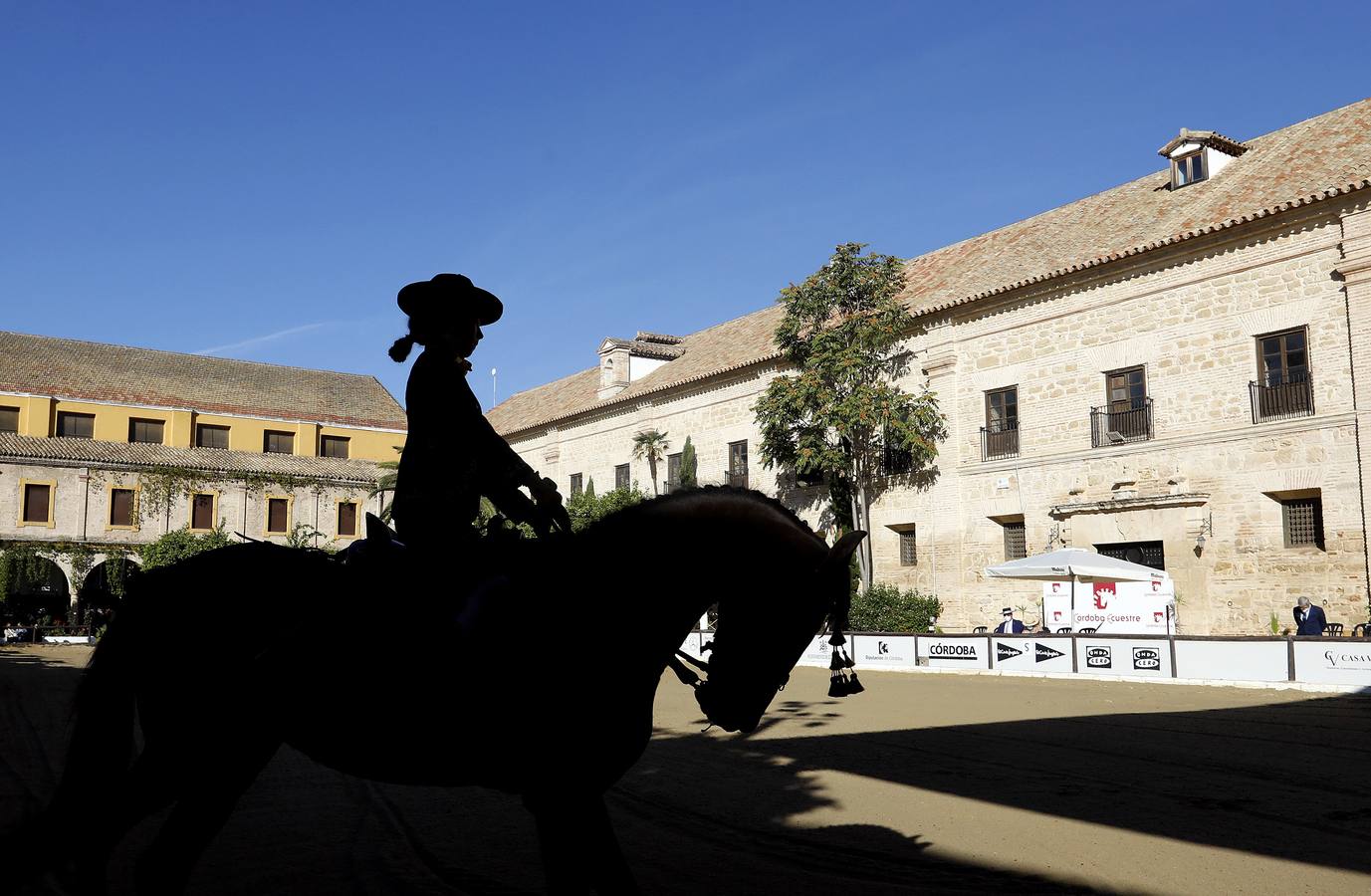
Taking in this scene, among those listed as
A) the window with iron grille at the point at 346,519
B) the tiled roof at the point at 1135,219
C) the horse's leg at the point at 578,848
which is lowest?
the horse's leg at the point at 578,848

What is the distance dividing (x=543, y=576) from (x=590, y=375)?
4482 centimetres

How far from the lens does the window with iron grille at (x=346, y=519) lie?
177 ft

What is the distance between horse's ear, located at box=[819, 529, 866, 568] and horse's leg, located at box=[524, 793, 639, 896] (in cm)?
111

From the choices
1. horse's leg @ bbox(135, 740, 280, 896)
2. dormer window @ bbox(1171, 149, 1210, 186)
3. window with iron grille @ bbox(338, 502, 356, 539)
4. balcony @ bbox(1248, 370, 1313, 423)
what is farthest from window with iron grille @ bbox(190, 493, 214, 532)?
horse's leg @ bbox(135, 740, 280, 896)

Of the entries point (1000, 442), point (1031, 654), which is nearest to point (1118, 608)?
point (1031, 654)

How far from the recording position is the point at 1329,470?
21.3 metres

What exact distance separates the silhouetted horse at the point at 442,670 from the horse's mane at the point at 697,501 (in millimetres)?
12

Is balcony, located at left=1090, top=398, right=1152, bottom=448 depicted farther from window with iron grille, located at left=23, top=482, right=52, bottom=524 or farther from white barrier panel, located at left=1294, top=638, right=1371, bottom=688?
window with iron grille, located at left=23, top=482, right=52, bottom=524

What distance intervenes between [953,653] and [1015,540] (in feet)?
19.7

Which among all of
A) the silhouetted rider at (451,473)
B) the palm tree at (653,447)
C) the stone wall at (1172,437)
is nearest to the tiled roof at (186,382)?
the palm tree at (653,447)

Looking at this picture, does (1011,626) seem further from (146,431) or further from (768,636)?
(146,431)

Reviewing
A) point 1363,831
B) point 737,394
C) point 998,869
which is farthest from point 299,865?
point 737,394

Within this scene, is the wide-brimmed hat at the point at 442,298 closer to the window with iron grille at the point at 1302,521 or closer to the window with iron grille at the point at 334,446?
the window with iron grille at the point at 1302,521

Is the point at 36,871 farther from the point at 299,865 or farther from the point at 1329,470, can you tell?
the point at 1329,470
